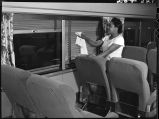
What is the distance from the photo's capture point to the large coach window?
3.15ft

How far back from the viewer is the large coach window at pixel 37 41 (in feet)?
3.15

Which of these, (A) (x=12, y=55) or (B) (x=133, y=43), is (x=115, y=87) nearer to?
(B) (x=133, y=43)

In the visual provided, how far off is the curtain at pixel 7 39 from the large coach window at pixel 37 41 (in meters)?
0.02

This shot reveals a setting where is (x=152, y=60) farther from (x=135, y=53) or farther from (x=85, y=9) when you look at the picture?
(x=85, y=9)

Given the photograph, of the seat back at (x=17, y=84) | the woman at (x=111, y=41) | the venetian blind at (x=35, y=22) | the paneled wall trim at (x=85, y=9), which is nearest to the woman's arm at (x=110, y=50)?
the woman at (x=111, y=41)

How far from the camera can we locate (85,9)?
107cm

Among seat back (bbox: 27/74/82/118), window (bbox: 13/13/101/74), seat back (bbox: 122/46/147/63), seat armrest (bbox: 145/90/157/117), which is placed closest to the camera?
seat back (bbox: 27/74/82/118)

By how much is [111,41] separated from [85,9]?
0.20 meters

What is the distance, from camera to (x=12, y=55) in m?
0.96

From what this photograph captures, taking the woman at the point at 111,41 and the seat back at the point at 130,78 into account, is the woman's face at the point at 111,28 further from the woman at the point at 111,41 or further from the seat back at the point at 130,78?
the seat back at the point at 130,78

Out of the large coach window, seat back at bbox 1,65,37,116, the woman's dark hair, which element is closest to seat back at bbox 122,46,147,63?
the woman's dark hair

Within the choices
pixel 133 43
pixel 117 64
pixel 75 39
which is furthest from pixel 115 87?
pixel 75 39

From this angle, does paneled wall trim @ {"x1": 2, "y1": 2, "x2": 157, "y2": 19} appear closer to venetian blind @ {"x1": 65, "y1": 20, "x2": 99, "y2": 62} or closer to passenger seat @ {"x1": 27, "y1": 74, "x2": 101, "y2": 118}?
venetian blind @ {"x1": 65, "y1": 20, "x2": 99, "y2": 62}

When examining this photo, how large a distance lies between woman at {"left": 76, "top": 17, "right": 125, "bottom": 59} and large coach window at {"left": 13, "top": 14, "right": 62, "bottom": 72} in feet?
0.45
